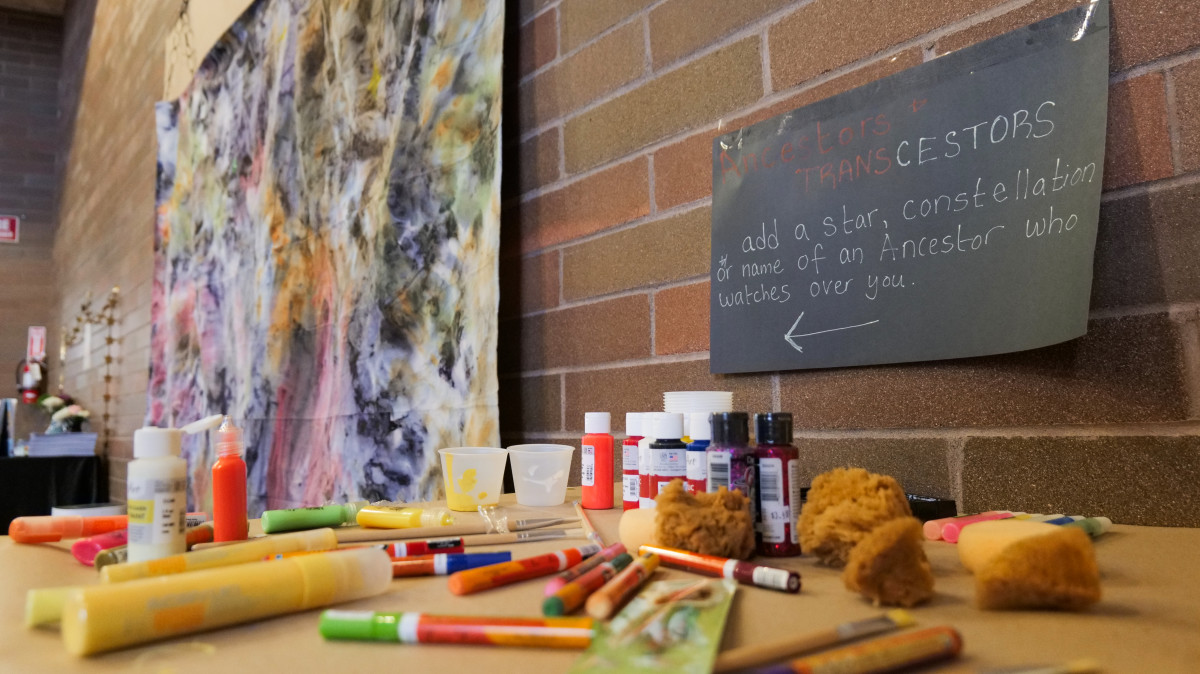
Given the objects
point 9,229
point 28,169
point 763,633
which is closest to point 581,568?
point 763,633

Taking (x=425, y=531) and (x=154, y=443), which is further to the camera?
(x=425, y=531)

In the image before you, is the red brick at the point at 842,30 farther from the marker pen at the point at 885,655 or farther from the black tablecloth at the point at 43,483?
the black tablecloth at the point at 43,483

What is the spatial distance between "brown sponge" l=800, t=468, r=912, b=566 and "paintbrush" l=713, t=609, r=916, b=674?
0.13 m

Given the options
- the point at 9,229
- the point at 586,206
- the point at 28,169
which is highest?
the point at 28,169

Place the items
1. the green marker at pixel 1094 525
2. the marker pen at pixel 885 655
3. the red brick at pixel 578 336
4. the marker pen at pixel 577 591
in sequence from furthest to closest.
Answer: the red brick at pixel 578 336 < the green marker at pixel 1094 525 < the marker pen at pixel 577 591 < the marker pen at pixel 885 655

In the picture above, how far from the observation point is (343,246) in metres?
1.87

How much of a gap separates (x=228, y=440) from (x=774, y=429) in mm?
549

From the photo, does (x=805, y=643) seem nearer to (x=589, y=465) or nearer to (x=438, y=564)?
(x=438, y=564)

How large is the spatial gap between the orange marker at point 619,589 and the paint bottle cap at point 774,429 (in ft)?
0.51

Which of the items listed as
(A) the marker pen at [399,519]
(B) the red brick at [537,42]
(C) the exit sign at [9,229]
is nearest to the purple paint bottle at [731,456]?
(A) the marker pen at [399,519]

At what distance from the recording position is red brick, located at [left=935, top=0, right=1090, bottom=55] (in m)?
0.85

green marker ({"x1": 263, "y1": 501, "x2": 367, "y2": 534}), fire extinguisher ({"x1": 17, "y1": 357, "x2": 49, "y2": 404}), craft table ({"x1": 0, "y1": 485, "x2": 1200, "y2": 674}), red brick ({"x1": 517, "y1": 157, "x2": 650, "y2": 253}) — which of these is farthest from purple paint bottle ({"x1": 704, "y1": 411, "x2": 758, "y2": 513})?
fire extinguisher ({"x1": 17, "y1": 357, "x2": 49, "y2": 404})

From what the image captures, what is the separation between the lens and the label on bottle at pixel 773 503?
648 millimetres

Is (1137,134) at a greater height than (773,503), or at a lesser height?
greater
